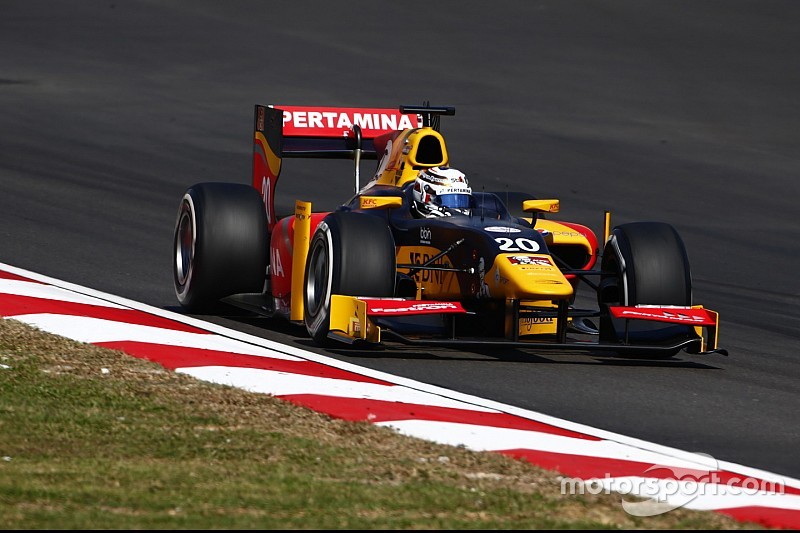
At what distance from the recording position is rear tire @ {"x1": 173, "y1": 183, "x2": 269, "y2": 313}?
10.9 metres

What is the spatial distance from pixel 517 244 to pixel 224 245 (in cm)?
230

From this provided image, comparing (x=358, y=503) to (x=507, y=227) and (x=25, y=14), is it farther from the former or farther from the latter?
(x=25, y=14)

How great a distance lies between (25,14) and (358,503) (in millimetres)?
28305

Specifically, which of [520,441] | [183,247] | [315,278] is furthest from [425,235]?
[520,441]

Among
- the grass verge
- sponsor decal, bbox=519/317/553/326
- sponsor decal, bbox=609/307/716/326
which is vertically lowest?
the grass verge

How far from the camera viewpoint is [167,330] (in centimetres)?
970

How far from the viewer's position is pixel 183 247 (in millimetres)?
11461

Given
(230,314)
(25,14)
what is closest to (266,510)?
(230,314)

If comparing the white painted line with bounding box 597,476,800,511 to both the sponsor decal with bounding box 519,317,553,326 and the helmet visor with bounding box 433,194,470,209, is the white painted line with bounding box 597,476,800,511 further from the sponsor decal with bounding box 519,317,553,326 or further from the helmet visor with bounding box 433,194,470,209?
the helmet visor with bounding box 433,194,470,209

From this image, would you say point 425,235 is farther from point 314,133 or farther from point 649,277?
point 314,133

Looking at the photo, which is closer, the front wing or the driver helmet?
the front wing

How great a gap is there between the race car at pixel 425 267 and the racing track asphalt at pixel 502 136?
24 centimetres

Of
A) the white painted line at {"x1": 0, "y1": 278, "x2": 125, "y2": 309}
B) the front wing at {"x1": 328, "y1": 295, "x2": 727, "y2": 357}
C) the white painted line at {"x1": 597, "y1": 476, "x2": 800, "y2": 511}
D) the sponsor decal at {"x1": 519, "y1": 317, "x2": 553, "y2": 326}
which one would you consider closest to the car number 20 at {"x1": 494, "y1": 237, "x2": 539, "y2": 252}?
the front wing at {"x1": 328, "y1": 295, "x2": 727, "y2": 357}

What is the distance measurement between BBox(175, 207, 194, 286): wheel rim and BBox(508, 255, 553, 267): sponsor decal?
269cm
